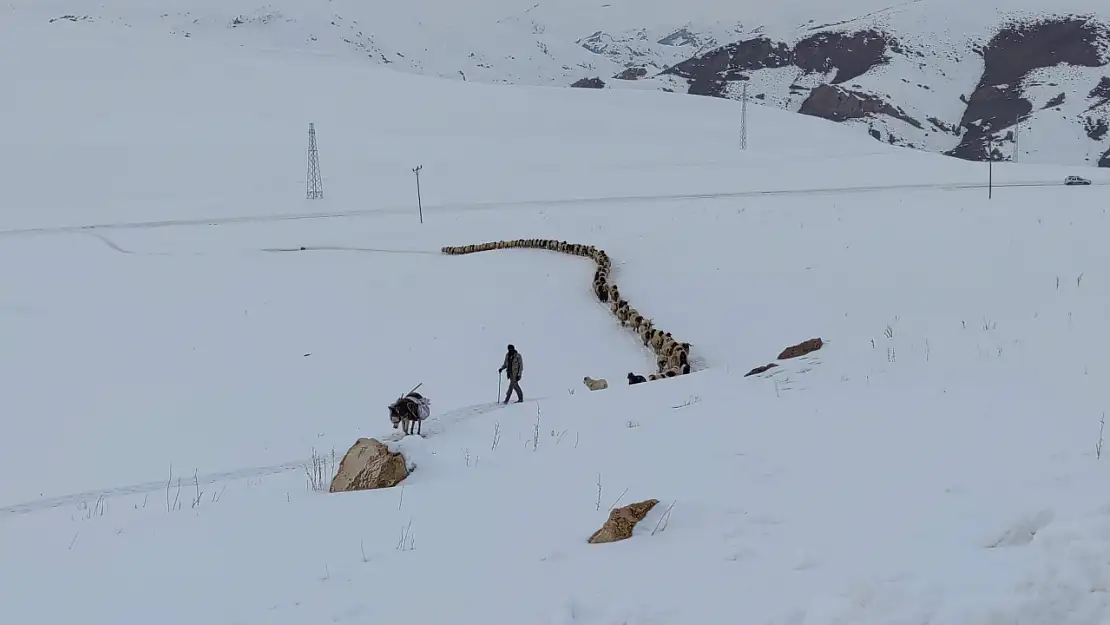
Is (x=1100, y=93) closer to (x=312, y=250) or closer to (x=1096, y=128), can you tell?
(x=1096, y=128)

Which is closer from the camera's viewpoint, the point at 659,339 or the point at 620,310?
the point at 659,339

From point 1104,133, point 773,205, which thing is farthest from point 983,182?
point 1104,133

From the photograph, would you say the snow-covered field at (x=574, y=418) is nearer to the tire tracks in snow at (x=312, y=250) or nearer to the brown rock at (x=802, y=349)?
the tire tracks in snow at (x=312, y=250)

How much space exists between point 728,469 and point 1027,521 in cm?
262

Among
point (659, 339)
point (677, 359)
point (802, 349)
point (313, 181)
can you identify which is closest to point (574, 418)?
point (802, 349)

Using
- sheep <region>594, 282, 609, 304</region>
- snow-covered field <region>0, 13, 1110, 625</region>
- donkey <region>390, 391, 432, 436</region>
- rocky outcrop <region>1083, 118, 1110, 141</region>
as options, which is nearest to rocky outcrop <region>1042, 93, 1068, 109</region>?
rocky outcrop <region>1083, 118, 1110, 141</region>

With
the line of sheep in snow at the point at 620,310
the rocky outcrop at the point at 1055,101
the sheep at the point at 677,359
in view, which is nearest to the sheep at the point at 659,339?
the line of sheep in snow at the point at 620,310

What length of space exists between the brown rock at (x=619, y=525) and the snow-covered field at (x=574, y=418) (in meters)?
0.14

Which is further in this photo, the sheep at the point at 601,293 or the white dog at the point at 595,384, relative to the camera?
the sheep at the point at 601,293

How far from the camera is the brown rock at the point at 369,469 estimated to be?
8164 millimetres

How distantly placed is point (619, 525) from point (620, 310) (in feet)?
52.3

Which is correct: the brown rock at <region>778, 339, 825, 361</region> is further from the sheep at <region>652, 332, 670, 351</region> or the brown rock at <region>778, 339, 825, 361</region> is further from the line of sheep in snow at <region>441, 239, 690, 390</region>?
the sheep at <region>652, 332, 670, 351</region>

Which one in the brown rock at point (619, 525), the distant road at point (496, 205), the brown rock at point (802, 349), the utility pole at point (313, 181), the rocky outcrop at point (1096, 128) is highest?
the rocky outcrop at point (1096, 128)

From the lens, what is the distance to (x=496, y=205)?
54531mm
